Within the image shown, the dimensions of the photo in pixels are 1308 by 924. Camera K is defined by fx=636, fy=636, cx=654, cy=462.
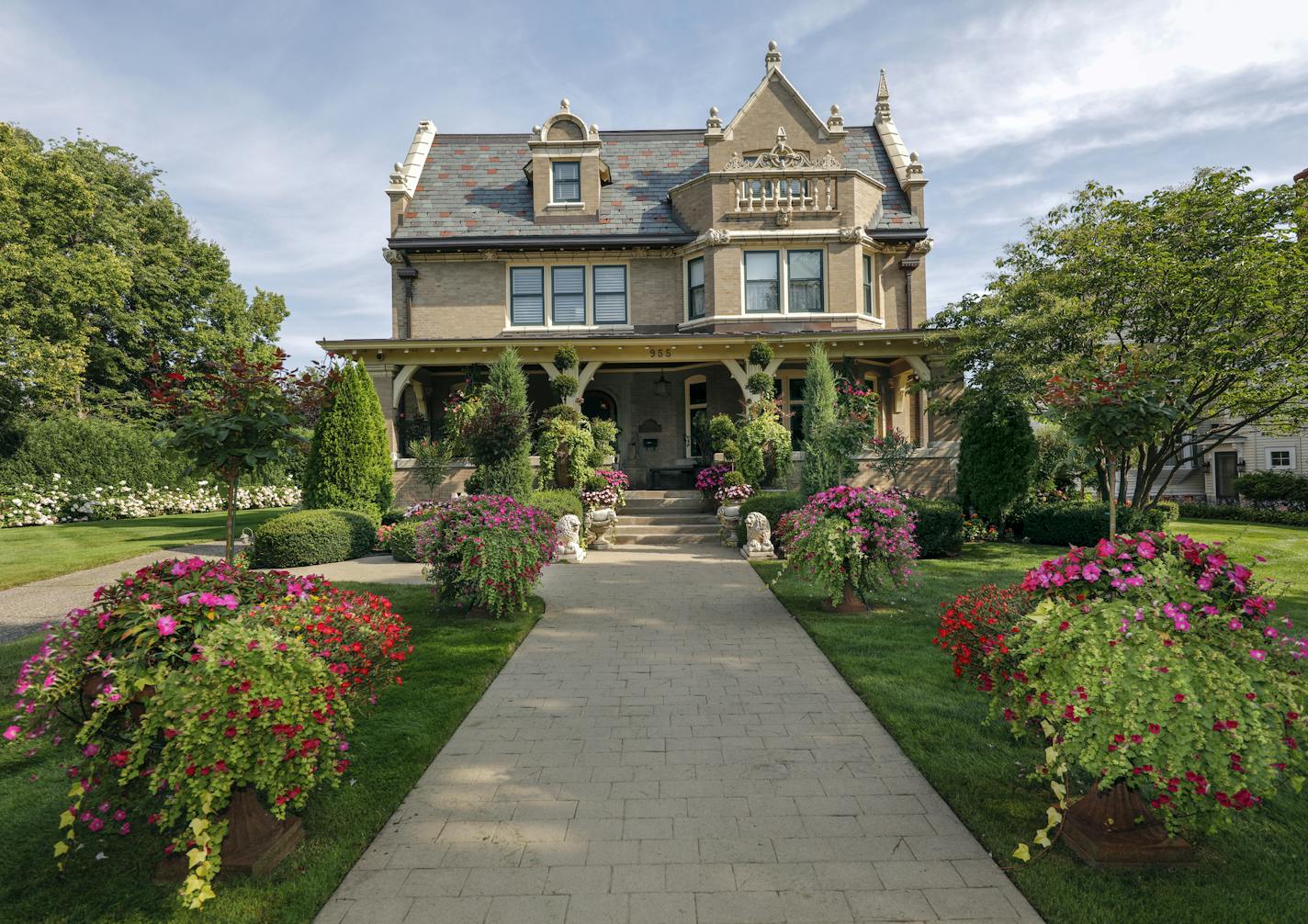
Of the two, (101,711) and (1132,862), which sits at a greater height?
(101,711)

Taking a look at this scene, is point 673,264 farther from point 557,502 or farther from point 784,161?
point 557,502

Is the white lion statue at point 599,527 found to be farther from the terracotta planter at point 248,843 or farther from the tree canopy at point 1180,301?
the terracotta planter at point 248,843

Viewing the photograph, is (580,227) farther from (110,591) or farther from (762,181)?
(110,591)

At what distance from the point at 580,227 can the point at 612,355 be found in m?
5.10

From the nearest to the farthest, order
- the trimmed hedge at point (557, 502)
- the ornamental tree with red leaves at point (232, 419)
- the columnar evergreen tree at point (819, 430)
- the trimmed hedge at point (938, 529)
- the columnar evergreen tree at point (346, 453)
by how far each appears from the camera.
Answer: the ornamental tree with red leaves at point (232, 419) < the trimmed hedge at point (938, 529) < the trimmed hedge at point (557, 502) < the columnar evergreen tree at point (819, 430) < the columnar evergreen tree at point (346, 453)

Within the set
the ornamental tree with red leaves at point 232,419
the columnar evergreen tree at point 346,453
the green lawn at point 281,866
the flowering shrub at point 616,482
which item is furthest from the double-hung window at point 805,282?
the green lawn at point 281,866

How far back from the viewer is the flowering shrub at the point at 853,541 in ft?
25.7

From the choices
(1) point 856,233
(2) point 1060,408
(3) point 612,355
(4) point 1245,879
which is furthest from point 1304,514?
(4) point 1245,879

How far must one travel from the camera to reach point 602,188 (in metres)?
21.3

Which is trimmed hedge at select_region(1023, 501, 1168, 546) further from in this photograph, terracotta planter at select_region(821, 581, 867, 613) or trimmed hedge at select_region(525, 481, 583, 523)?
trimmed hedge at select_region(525, 481, 583, 523)

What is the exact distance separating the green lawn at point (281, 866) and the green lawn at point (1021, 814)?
3.34 m

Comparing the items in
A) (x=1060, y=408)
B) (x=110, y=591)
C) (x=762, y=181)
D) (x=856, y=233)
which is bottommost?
(x=110, y=591)

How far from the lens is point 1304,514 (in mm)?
19703

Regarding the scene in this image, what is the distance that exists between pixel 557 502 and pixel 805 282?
36.2ft
